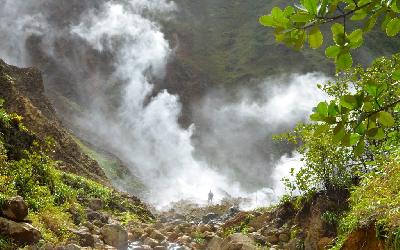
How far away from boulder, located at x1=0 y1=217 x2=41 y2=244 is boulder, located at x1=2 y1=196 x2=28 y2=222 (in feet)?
0.48

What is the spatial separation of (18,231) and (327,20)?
676cm

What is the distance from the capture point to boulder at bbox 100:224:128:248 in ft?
34.7

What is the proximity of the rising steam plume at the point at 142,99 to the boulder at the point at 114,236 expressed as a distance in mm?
28266

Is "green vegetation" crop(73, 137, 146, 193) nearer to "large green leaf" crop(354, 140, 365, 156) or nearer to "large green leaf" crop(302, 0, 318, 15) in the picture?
"large green leaf" crop(354, 140, 365, 156)

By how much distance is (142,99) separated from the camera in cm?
4791

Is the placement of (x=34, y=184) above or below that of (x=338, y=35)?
above

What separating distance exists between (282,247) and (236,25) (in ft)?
165

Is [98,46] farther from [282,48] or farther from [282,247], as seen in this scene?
[282,247]

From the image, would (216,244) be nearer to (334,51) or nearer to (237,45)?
(334,51)

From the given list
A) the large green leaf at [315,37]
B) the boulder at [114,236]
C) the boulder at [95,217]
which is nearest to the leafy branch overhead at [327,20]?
the large green leaf at [315,37]

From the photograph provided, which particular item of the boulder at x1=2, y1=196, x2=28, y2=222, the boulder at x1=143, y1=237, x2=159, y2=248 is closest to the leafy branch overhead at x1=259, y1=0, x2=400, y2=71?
the boulder at x1=2, y1=196, x2=28, y2=222

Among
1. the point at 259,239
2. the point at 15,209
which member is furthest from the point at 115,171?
the point at 15,209

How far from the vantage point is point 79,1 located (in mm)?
52531

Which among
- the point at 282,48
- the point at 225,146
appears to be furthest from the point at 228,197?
the point at 282,48
